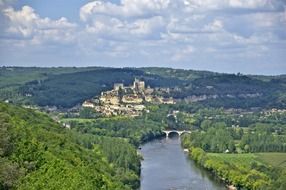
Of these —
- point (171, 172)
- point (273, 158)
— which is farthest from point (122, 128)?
point (171, 172)

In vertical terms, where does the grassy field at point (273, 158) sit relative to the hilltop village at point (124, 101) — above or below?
below

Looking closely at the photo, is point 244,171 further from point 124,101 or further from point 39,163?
point 124,101

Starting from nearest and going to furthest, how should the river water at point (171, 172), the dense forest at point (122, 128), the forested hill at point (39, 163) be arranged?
the forested hill at point (39, 163) < the dense forest at point (122, 128) < the river water at point (171, 172)

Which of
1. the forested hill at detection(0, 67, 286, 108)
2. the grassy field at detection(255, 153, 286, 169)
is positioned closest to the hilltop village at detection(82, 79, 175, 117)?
the forested hill at detection(0, 67, 286, 108)

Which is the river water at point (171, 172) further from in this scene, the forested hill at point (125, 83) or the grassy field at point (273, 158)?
the forested hill at point (125, 83)

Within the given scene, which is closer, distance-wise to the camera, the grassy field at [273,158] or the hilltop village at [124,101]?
the grassy field at [273,158]

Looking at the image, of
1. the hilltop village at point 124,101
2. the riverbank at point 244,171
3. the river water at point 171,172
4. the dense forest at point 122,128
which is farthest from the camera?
Answer: the hilltop village at point 124,101

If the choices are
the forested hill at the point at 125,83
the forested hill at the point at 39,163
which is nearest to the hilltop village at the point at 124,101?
the forested hill at the point at 125,83

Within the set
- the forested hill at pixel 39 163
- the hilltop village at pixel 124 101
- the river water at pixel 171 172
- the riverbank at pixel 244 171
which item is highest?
the forested hill at pixel 39 163
